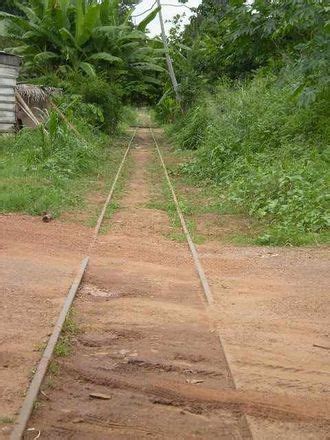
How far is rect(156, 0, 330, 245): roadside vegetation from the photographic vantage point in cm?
1009

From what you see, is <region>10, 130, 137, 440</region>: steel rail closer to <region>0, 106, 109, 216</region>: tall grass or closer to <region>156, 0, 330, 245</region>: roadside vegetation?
<region>156, 0, 330, 245</region>: roadside vegetation

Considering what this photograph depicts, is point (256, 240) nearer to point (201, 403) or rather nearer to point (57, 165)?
point (201, 403)

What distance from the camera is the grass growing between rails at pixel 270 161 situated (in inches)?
381

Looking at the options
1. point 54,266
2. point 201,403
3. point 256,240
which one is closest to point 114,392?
point 201,403

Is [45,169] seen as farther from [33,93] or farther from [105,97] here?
[105,97]

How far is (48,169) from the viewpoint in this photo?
14.5 meters

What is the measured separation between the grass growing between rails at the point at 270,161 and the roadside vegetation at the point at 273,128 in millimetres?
17

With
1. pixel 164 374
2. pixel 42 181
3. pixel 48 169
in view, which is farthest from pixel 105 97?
pixel 164 374

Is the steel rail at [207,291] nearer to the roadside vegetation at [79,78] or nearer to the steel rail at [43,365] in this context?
the steel rail at [43,365]

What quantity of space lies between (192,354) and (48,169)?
1047cm

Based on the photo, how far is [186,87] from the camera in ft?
90.6

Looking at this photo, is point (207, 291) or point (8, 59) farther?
point (8, 59)

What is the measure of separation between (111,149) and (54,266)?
641 inches

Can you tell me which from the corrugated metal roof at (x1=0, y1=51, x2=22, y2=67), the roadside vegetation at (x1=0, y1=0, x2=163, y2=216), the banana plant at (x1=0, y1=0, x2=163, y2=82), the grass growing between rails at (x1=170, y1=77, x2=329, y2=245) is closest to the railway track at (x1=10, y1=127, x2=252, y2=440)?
the grass growing between rails at (x1=170, y1=77, x2=329, y2=245)
